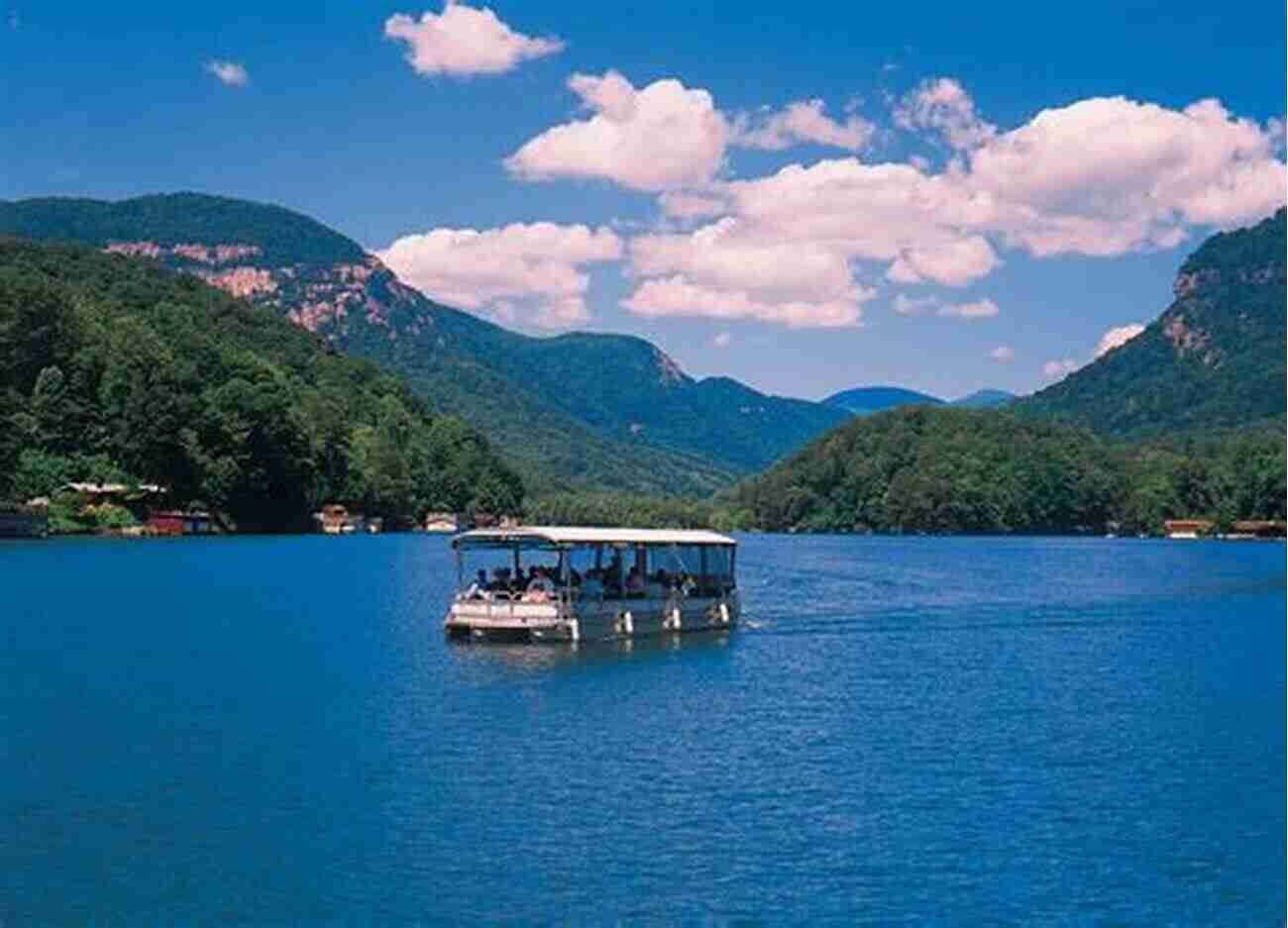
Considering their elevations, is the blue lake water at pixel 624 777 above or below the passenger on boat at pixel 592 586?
below

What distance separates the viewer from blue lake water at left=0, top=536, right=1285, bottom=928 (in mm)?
32781

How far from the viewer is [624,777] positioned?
4359 cm

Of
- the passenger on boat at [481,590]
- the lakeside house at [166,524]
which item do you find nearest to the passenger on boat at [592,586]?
the passenger on boat at [481,590]

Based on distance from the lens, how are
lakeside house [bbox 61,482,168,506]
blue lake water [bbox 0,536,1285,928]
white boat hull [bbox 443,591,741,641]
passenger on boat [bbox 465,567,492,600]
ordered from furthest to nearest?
lakeside house [bbox 61,482,168,506], passenger on boat [bbox 465,567,492,600], white boat hull [bbox 443,591,741,641], blue lake water [bbox 0,536,1285,928]

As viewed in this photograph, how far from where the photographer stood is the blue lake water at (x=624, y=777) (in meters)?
32.8

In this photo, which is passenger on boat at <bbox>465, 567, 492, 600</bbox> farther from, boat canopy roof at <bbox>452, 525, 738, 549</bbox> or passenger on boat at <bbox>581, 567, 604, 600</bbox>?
passenger on boat at <bbox>581, 567, 604, 600</bbox>

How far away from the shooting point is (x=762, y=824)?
3862 centimetres

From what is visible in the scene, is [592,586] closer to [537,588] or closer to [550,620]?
[537,588]

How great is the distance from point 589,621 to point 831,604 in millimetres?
40740

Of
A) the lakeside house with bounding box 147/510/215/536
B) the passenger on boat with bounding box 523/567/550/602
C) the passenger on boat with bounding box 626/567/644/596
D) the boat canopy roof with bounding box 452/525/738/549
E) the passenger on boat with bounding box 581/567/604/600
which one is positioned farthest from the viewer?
the lakeside house with bounding box 147/510/215/536

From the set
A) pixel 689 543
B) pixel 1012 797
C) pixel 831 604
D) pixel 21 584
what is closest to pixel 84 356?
pixel 21 584

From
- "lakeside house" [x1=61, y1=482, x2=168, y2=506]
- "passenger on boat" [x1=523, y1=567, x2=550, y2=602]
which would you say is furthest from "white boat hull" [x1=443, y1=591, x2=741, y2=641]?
"lakeside house" [x1=61, y1=482, x2=168, y2=506]

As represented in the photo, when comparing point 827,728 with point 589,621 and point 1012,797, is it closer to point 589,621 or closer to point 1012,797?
point 1012,797

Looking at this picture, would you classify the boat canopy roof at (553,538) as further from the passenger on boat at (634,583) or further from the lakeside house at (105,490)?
the lakeside house at (105,490)
